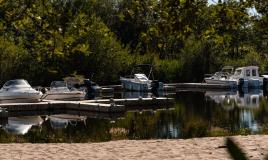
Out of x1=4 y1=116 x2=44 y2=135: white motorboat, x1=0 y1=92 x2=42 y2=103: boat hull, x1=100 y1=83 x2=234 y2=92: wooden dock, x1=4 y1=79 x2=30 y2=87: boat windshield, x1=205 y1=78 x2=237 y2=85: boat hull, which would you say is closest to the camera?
x1=4 y1=116 x2=44 y2=135: white motorboat

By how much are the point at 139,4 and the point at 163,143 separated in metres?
10.1

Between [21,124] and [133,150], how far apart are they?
11.4 m

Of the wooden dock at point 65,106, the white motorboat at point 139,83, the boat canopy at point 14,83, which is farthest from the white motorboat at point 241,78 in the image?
the wooden dock at point 65,106

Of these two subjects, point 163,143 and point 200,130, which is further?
point 200,130

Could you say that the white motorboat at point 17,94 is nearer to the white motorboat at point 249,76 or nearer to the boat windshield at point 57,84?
the boat windshield at point 57,84

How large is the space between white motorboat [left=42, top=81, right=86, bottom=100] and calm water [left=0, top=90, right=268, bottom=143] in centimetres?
A: 487

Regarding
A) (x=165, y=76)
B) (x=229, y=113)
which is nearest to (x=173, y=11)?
(x=229, y=113)

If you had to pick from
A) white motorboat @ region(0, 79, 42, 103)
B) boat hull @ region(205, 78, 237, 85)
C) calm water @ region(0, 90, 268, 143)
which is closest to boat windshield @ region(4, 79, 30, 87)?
white motorboat @ region(0, 79, 42, 103)

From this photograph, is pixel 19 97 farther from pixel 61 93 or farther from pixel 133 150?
pixel 133 150

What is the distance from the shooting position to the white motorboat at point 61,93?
3506cm

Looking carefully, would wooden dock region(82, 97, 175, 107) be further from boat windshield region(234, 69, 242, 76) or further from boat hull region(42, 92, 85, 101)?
boat windshield region(234, 69, 242, 76)

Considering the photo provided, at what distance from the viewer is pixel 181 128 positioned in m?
22.4

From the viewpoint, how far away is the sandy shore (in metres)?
13.3

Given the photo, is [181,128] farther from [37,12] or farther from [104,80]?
[104,80]
